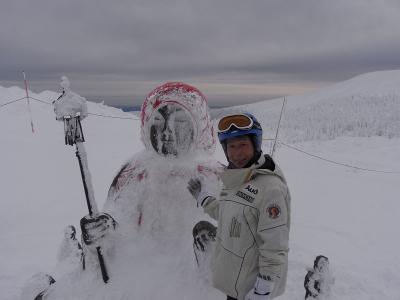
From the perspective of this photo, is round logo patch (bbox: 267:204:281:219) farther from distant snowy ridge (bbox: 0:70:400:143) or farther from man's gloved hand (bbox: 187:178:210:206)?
distant snowy ridge (bbox: 0:70:400:143)

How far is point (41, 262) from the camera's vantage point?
4297 millimetres

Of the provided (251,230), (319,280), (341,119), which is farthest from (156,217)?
(341,119)

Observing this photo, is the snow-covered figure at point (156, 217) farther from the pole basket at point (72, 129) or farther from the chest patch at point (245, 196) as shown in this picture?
the chest patch at point (245, 196)

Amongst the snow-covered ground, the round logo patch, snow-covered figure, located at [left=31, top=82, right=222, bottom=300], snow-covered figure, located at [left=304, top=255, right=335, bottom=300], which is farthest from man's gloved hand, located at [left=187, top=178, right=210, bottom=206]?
snow-covered figure, located at [left=304, top=255, right=335, bottom=300]

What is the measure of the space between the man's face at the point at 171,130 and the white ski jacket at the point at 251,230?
690 mm

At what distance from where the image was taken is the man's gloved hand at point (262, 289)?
5.95 feet

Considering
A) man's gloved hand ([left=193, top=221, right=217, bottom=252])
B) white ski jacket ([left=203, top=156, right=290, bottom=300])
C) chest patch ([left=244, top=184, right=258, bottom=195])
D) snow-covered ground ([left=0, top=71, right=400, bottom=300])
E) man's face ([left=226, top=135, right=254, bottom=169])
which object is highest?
man's face ([left=226, top=135, right=254, bottom=169])

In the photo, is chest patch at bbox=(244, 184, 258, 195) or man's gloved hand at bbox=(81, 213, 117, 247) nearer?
chest patch at bbox=(244, 184, 258, 195)

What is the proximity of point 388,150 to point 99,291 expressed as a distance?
11018 mm

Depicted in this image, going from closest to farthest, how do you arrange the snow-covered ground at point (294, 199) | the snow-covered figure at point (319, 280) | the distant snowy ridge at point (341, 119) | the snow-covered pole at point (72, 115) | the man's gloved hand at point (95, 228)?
the snow-covered pole at point (72, 115)
the man's gloved hand at point (95, 228)
the snow-covered figure at point (319, 280)
the snow-covered ground at point (294, 199)
the distant snowy ridge at point (341, 119)

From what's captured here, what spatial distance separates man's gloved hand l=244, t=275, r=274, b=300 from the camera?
1.81m

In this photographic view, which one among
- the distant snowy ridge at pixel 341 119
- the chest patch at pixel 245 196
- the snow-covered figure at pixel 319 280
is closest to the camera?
the chest patch at pixel 245 196

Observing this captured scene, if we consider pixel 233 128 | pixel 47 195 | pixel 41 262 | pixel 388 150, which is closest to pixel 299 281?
pixel 233 128

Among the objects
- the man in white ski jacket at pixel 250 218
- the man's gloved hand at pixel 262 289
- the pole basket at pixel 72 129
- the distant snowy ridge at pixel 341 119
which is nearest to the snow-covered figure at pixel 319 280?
the man in white ski jacket at pixel 250 218
